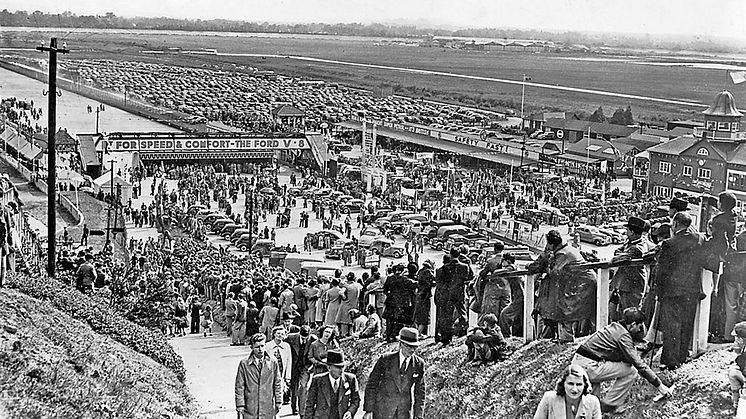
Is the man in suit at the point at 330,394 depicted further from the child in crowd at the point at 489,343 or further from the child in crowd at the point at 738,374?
the child in crowd at the point at 738,374

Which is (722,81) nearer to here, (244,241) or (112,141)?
(112,141)

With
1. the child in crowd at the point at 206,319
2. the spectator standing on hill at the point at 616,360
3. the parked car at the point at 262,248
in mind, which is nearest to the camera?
the spectator standing on hill at the point at 616,360

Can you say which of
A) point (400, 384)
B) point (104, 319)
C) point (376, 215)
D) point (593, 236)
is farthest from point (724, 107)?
point (400, 384)

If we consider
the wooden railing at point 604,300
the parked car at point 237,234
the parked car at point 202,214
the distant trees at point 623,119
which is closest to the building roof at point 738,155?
the parked car at point 237,234

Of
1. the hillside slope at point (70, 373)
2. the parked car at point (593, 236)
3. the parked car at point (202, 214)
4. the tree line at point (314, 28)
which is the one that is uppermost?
the tree line at point (314, 28)

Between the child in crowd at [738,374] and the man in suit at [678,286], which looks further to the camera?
the man in suit at [678,286]

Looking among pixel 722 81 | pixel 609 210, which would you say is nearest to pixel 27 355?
pixel 609 210

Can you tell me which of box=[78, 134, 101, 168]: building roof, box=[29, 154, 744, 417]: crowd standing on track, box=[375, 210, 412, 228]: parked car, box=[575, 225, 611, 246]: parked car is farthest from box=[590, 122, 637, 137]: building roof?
box=[29, 154, 744, 417]: crowd standing on track
